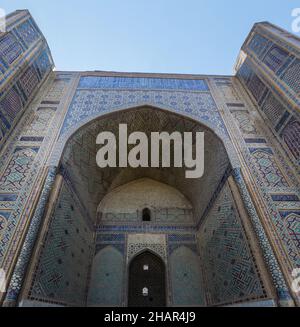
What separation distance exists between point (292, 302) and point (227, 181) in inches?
84.0

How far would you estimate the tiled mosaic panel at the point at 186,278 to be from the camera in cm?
522

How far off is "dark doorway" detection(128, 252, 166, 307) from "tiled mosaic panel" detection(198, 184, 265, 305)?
979mm

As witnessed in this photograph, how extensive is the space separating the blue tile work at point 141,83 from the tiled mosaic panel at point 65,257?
3.29 metres

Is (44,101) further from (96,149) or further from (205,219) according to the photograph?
(205,219)

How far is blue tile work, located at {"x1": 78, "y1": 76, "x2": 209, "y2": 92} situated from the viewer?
267 inches

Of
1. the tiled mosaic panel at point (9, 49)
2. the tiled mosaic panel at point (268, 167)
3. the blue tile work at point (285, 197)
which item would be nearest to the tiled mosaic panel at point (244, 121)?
the tiled mosaic panel at point (268, 167)

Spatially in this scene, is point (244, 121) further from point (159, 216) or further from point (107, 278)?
point (107, 278)

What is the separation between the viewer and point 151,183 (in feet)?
24.2

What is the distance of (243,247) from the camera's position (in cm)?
388

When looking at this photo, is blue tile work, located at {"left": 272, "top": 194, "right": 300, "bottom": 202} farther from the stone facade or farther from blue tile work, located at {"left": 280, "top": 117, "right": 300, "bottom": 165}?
blue tile work, located at {"left": 280, "top": 117, "right": 300, "bottom": 165}

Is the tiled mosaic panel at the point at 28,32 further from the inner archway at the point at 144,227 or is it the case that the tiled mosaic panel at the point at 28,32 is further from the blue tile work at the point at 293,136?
the blue tile work at the point at 293,136

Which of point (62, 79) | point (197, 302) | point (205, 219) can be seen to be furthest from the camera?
point (62, 79)

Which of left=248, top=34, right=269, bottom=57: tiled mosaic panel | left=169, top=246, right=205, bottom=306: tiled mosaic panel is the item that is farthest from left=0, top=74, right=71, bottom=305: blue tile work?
left=248, top=34, right=269, bottom=57: tiled mosaic panel
